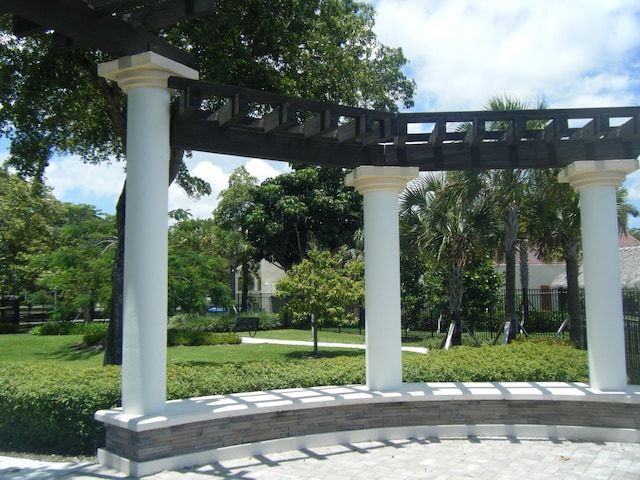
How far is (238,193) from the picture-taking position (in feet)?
126

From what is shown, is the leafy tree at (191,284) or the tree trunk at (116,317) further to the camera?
the leafy tree at (191,284)

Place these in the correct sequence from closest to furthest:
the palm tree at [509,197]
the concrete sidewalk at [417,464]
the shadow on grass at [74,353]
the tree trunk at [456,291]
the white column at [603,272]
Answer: the concrete sidewalk at [417,464] < the white column at [603,272] < the palm tree at [509,197] < the shadow on grass at [74,353] < the tree trunk at [456,291]

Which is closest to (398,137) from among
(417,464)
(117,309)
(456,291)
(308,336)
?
(417,464)

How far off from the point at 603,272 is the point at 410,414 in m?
3.42

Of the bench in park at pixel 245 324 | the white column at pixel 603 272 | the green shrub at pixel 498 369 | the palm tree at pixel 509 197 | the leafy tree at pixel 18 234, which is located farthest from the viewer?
the leafy tree at pixel 18 234

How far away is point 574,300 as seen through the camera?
53.1 feet

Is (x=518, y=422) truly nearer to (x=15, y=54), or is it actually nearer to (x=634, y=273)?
(x=15, y=54)

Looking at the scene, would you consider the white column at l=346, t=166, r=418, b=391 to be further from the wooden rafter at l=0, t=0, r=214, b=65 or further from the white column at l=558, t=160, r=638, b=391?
the wooden rafter at l=0, t=0, r=214, b=65

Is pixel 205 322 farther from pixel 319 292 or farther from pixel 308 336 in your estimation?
pixel 319 292

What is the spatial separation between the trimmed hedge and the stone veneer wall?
89 cm

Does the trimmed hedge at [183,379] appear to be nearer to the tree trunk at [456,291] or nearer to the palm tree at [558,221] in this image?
the palm tree at [558,221]

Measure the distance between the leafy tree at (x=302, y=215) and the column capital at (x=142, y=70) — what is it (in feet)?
86.6

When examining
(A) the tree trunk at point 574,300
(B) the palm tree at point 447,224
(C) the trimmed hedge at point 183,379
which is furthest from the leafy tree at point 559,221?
(C) the trimmed hedge at point 183,379

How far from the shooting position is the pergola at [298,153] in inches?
245
